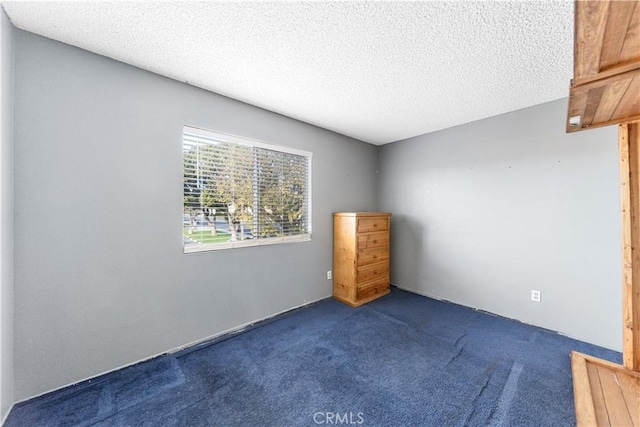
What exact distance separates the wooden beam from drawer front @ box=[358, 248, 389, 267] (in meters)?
2.09

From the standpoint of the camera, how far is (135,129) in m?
1.82

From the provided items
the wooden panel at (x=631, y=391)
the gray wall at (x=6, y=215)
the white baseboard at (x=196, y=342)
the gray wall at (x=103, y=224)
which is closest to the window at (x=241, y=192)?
the gray wall at (x=103, y=224)

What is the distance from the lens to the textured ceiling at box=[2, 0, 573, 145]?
131 centimetres

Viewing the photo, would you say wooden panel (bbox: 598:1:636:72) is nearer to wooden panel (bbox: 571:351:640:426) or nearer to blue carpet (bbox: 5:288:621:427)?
wooden panel (bbox: 571:351:640:426)

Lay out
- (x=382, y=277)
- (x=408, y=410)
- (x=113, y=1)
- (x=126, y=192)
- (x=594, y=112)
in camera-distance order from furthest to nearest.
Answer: (x=382, y=277)
(x=126, y=192)
(x=408, y=410)
(x=113, y=1)
(x=594, y=112)

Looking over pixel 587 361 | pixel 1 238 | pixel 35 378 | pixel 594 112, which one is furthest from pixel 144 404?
pixel 594 112

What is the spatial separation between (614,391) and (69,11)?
11.1 ft

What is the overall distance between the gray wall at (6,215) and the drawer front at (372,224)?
279 cm

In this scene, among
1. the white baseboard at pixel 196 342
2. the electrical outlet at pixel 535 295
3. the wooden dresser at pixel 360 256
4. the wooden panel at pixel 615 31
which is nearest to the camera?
the wooden panel at pixel 615 31

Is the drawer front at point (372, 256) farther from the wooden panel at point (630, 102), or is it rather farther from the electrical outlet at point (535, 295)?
the wooden panel at point (630, 102)

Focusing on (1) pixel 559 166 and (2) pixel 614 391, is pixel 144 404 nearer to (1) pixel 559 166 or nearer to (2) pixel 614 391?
(2) pixel 614 391

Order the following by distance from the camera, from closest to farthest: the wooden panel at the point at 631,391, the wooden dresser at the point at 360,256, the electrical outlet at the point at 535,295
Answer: the wooden panel at the point at 631,391
the electrical outlet at the point at 535,295
the wooden dresser at the point at 360,256

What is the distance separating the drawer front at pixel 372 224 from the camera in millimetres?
3030

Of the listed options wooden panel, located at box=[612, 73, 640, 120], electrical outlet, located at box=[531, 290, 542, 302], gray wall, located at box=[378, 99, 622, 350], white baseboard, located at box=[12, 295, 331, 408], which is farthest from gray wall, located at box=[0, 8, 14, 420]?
electrical outlet, located at box=[531, 290, 542, 302]
